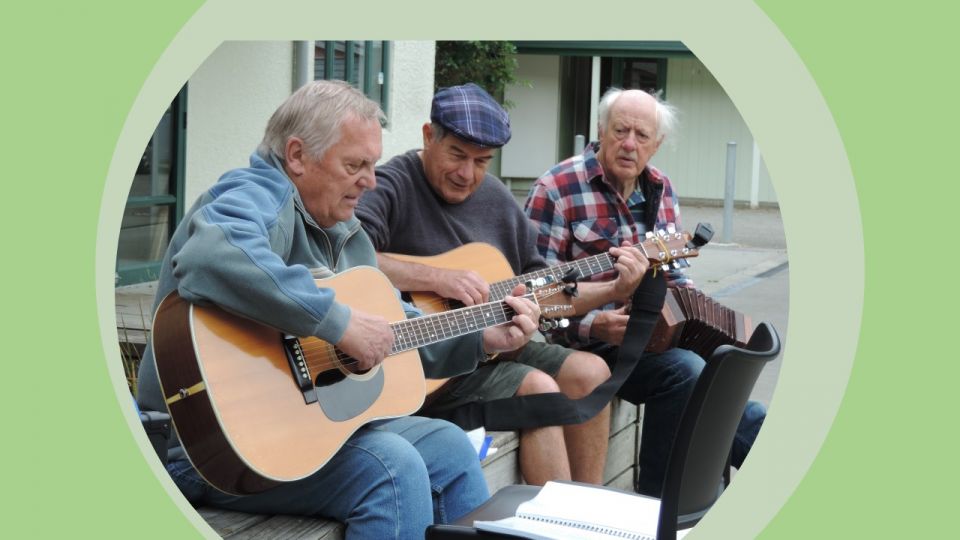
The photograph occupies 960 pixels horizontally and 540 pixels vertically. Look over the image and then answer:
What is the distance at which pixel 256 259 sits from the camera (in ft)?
8.88

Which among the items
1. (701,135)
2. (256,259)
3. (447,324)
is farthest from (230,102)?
(701,135)

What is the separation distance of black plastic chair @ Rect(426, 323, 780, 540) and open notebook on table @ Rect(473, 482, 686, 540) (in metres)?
0.09

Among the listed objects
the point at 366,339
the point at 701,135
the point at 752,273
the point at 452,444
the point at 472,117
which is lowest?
the point at 752,273

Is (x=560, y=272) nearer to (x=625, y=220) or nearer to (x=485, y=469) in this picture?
(x=625, y=220)

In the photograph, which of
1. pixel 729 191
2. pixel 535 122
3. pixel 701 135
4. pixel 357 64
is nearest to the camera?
pixel 357 64

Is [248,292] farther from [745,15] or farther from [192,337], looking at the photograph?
[745,15]

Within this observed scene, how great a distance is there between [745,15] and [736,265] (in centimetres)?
895

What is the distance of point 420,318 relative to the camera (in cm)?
340

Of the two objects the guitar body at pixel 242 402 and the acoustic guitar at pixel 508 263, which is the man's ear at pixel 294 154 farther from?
the acoustic guitar at pixel 508 263

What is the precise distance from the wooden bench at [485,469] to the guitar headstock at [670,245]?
660 mm

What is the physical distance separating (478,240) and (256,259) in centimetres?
155

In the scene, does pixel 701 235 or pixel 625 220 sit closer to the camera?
pixel 701 235

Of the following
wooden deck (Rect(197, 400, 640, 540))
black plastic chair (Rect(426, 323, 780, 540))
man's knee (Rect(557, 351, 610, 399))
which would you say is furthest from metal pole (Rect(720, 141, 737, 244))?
black plastic chair (Rect(426, 323, 780, 540))

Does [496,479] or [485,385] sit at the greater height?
[485,385]
